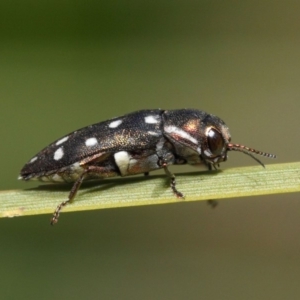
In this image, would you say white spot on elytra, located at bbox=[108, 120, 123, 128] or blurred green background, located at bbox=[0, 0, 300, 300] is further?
blurred green background, located at bbox=[0, 0, 300, 300]

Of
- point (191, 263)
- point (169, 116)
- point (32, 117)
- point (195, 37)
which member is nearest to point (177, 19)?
point (195, 37)

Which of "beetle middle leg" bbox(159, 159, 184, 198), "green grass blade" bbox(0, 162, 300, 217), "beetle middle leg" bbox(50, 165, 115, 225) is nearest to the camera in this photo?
"green grass blade" bbox(0, 162, 300, 217)

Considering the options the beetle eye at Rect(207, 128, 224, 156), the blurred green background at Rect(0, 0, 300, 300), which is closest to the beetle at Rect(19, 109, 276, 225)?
the beetle eye at Rect(207, 128, 224, 156)

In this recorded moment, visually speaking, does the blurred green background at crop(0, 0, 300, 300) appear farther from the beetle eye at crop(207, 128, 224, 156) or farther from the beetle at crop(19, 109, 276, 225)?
the beetle eye at crop(207, 128, 224, 156)

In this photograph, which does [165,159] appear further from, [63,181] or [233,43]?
[233,43]

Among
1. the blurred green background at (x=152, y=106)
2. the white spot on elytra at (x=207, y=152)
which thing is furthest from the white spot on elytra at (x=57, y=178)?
the blurred green background at (x=152, y=106)

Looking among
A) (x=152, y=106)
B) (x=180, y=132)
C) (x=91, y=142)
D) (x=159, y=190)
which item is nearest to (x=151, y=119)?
(x=180, y=132)
